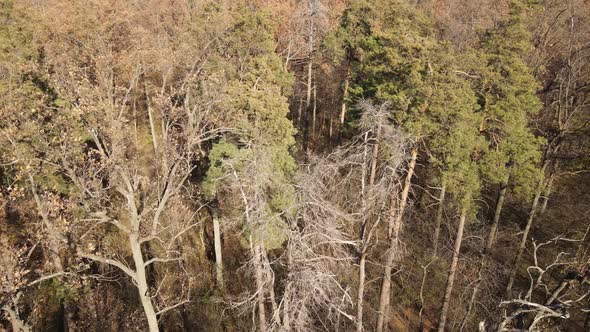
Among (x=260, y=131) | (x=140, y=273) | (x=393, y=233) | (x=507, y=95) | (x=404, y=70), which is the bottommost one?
(x=393, y=233)

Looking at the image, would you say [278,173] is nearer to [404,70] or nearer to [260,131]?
[260,131]

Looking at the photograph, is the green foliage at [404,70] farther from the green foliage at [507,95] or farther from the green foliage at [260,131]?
the green foliage at [260,131]

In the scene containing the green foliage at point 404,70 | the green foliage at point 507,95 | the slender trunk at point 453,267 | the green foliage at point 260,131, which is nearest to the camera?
the green foliage at point 404,70

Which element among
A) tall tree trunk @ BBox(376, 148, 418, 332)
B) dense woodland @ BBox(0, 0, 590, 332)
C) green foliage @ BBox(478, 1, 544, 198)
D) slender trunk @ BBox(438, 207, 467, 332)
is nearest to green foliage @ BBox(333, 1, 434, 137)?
dense woodland @ BBox(0, 0, 590, 332)

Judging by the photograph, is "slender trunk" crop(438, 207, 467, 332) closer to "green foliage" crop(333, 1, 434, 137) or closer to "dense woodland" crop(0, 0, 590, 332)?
"dense woodland" crop(0, 0, 590, 332)

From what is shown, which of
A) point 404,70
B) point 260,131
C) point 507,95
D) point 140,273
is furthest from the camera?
point 260,131

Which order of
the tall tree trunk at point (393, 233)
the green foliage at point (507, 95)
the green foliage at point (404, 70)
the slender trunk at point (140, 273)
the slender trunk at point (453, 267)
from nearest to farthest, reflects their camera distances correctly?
the slender trunk at point (140, 273) → the tall tree trunk at point (393, 233) → the green foliage at point (404, 70) → the green foliage at point (507, 95) → the slender trunk at point (453, 267)

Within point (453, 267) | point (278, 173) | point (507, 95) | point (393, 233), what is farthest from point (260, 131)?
point (453, 267)

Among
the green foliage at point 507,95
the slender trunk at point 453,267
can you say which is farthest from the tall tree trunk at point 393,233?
the green foliage at point 507,95

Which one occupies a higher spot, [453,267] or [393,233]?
[393,233]
